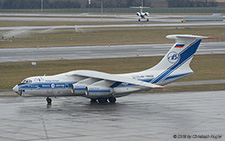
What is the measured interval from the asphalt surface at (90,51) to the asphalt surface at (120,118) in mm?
29943

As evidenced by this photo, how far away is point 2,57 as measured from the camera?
71.3 metres

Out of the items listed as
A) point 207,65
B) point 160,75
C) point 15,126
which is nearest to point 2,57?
point 207,65

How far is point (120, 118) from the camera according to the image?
31641 mm

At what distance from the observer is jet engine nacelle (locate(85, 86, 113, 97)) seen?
37406 millimetres

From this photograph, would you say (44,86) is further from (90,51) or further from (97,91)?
(90,51)

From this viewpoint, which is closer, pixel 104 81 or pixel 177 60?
pixel 104 81

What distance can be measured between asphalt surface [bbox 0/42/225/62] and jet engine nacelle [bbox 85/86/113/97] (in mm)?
32797

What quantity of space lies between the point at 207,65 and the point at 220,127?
35052mm

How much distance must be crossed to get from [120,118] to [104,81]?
23.0 ft

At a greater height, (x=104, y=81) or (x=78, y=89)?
(x=104, y=81)

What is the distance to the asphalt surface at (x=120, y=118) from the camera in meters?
26.5

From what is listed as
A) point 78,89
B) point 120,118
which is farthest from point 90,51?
point 120,118

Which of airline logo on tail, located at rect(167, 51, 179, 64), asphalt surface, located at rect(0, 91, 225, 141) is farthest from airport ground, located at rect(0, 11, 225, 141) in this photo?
airline logo on tail, located at rect(167, 51, 179, 64)

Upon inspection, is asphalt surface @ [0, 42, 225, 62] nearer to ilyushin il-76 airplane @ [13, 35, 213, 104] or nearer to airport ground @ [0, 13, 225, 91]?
airport ground @ [0, 13, 225, 91]
